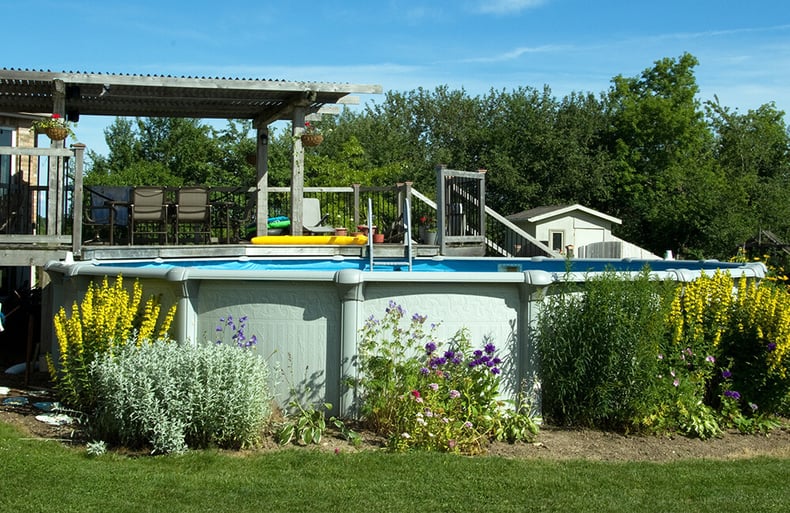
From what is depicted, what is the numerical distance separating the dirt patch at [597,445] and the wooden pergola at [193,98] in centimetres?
632

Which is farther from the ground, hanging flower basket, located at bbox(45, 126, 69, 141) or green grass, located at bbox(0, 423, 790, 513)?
hanging flower basket, located at bbox(45, 126, 69, 141)

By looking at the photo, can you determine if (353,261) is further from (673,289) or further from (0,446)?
(0,446)

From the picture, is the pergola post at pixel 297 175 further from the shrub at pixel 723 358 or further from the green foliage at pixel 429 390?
the shrub at pixel 723 358

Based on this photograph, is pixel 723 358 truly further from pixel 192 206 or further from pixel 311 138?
pixel 192 206

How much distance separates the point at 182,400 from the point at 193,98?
8.67 m

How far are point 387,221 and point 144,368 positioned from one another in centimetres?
1174

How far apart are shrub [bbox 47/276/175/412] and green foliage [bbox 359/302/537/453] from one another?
184cm

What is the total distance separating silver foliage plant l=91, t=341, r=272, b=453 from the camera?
582 cm

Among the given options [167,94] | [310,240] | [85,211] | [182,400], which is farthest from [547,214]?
[182,400]

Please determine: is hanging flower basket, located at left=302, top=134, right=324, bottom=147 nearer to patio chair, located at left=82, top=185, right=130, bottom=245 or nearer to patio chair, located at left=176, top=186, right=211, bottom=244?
patio chair, located at left=176, top=186, right=211, bottom=244

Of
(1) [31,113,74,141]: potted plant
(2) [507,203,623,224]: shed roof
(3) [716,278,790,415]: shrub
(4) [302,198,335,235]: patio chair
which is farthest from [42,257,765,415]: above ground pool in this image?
(2) [507,203,623,224]: shed roof

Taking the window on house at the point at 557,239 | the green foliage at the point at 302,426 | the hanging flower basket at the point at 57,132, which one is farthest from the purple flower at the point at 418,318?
the window on house at the point at 557,239

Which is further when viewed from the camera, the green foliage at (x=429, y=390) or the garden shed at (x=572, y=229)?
the garden shed at (x=572, y=229)

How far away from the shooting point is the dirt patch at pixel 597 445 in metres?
6.17
